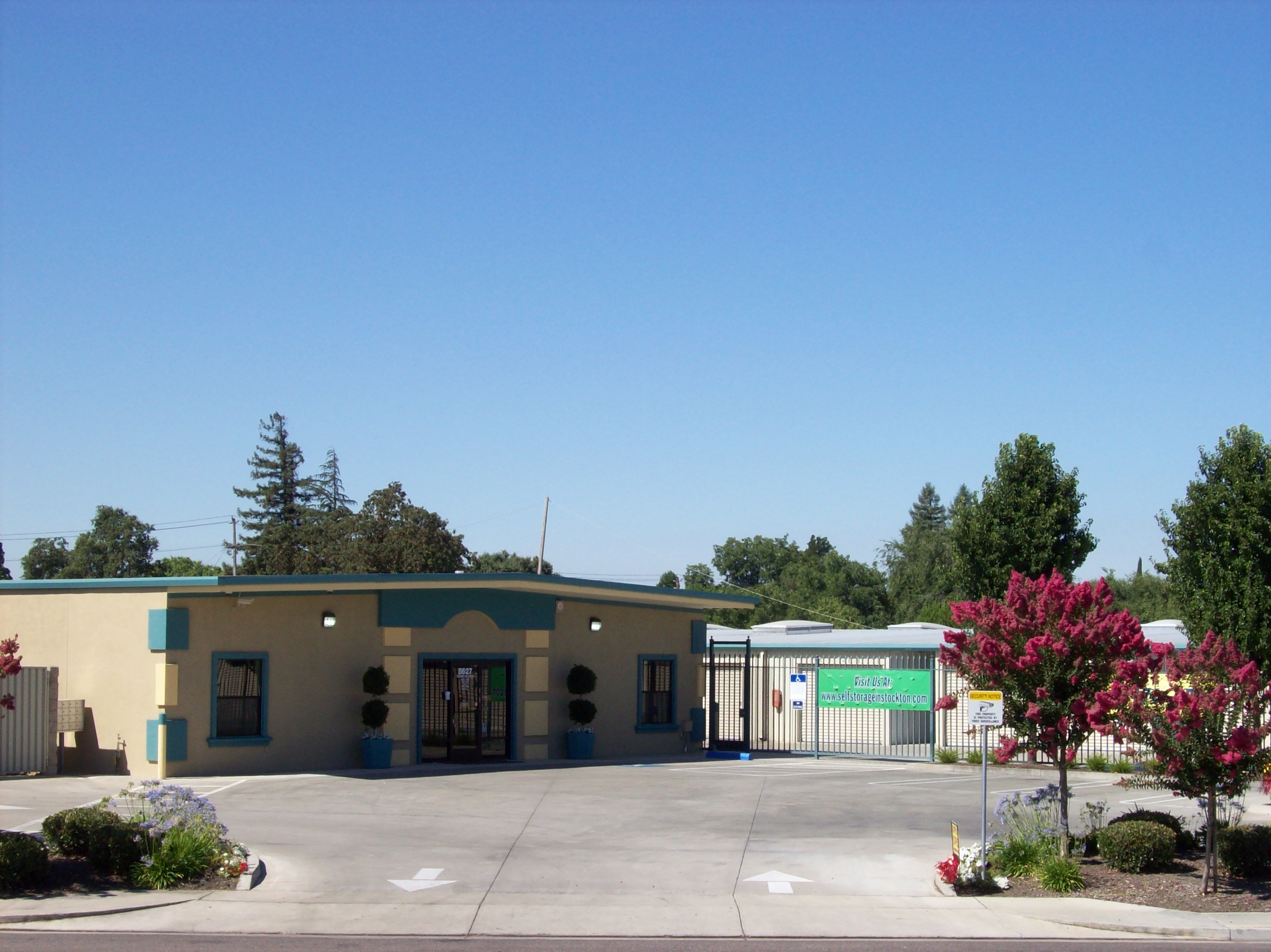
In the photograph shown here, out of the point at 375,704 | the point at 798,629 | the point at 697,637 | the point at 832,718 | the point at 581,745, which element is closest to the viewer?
the point at 375,704

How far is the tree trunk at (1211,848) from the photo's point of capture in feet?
42.3

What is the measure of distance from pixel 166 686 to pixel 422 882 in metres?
9.81

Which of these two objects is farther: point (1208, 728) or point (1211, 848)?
point (1211, 848)

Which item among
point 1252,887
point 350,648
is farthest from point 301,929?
point 350,648

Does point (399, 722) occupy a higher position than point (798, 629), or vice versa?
point (798, 629)

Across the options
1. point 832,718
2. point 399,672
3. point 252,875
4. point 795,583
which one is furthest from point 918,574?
point 252,875

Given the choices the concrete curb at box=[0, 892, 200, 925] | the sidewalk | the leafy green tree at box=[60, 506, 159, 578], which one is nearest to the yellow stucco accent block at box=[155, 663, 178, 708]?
the sidewalk

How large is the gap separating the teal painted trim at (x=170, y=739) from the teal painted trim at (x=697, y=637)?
12.7 metres

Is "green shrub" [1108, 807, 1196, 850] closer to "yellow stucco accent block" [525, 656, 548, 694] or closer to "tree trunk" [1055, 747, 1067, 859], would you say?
"tree trunk" [1055, 747, 1067, 859]

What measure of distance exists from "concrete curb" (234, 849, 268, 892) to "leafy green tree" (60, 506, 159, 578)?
248 ft

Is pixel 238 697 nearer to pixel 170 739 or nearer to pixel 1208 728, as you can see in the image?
pixel 170 739

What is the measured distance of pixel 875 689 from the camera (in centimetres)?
2827

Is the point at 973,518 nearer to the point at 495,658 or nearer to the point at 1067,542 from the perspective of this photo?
the point at 1067,542

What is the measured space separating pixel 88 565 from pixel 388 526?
34010 mm
